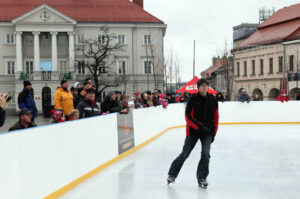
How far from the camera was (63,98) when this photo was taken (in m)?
11.2

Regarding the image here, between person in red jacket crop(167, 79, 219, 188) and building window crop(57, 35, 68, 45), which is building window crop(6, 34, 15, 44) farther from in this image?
person in red jacket crop(167, 79, 219, 188)

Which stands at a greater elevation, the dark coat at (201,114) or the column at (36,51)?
the column at (36,51)

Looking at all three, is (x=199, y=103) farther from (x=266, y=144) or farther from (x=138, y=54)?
(x=138, y=54)

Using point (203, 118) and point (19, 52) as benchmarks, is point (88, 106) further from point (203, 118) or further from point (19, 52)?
point (19, 52)

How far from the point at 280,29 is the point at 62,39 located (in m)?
26.6

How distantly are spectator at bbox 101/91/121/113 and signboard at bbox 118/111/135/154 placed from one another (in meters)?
0.22

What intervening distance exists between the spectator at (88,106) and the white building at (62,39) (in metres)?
43.9

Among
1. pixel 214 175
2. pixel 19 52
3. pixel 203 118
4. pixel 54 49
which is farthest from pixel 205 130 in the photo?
pixel 19 52

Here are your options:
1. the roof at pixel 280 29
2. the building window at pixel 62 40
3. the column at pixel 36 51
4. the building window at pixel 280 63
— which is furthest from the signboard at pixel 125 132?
the building window at pixel 62 40

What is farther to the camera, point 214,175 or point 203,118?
point 214,175

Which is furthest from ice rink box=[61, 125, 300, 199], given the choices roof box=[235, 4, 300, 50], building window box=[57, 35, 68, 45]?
building window box=[57, 35, 68, 45]

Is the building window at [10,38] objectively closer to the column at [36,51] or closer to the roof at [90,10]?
the roof at [90,10]

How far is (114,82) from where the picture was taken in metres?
53.5

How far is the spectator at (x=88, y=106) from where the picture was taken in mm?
10609
